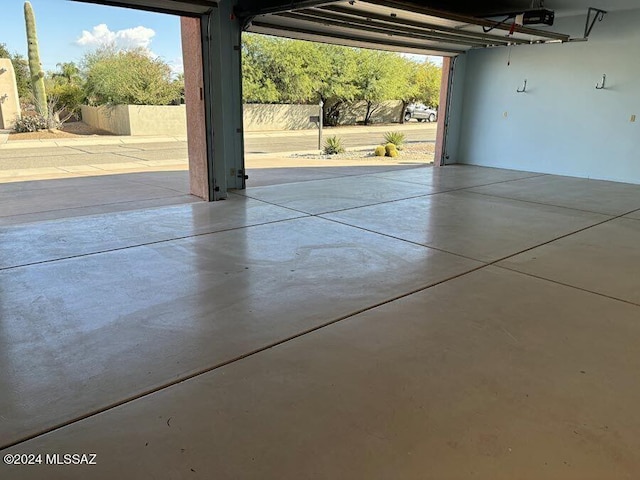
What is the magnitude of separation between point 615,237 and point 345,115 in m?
23.7

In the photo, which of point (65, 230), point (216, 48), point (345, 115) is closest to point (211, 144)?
point (216, 48)

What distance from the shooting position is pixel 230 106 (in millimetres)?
7129

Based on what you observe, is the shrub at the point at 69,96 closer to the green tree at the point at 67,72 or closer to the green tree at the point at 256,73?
the green tree at the point at 67,72

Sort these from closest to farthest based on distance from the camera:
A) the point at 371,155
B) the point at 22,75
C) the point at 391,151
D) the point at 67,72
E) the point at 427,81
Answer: the point at 391,151
the point at 371,155
the point at 22,75
the point at 67,72
the point at 427,81

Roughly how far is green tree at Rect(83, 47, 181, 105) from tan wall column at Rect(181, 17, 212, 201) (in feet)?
54.1

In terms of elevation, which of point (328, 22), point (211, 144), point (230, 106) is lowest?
point (211, 144)

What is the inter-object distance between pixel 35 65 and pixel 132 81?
4.98 metres

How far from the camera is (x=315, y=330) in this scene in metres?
2.90

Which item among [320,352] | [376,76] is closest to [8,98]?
[376,76]

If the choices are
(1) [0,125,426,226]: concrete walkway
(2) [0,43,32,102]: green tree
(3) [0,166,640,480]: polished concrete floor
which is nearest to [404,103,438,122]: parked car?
(1) [0,125,426,226]: concrete walkway

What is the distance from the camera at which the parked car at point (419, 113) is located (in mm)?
31234

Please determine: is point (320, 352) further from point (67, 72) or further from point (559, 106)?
point (67, 72)

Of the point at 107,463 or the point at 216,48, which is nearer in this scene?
the point at 107,463

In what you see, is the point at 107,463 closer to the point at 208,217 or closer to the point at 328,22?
the point at 208,217
